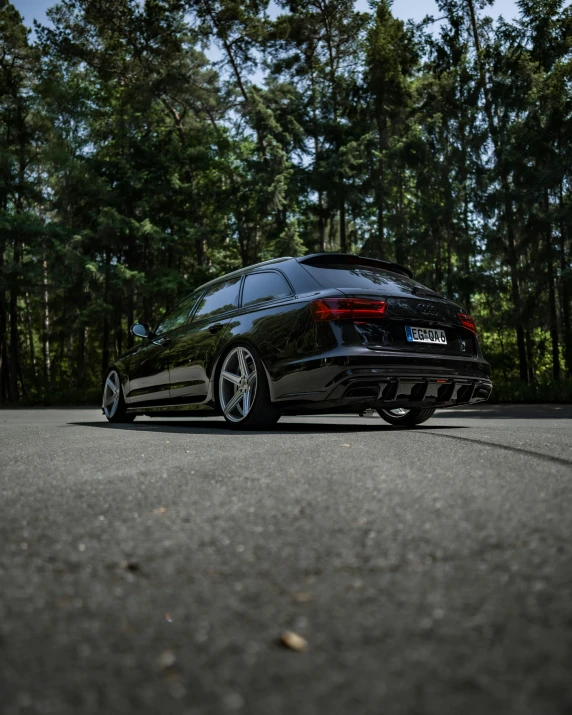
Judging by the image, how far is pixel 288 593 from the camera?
174 centimetres

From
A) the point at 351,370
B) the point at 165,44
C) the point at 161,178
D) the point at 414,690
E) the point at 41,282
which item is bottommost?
the point at 414,690

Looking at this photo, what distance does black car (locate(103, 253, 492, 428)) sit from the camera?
611 centimetres

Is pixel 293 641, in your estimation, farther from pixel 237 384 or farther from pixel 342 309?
pixel 237 384

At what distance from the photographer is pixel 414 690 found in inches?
47.9

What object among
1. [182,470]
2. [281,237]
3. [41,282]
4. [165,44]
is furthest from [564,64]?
[182,470]

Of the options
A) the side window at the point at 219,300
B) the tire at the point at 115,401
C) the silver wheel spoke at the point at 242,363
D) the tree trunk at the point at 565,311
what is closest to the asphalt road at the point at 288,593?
the silver wheel spoke at the point at 242,363

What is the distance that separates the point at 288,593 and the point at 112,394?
Answer: 8.44 meters

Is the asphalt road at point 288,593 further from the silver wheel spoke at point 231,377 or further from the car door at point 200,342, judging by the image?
the car door at point 200,342

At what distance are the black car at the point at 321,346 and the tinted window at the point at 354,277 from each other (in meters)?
0.01

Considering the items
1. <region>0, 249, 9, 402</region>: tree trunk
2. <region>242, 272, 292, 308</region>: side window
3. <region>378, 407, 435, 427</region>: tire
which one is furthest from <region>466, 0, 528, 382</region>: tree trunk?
<region>0, 249, 9, 402</region>: tree trunk

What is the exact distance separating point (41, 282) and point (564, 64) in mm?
21667

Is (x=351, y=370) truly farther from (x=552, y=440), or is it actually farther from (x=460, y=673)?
(x=460, y=673)

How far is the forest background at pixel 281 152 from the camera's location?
25344 millimetres

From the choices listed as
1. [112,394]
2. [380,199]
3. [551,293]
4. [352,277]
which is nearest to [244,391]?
[352,277]
